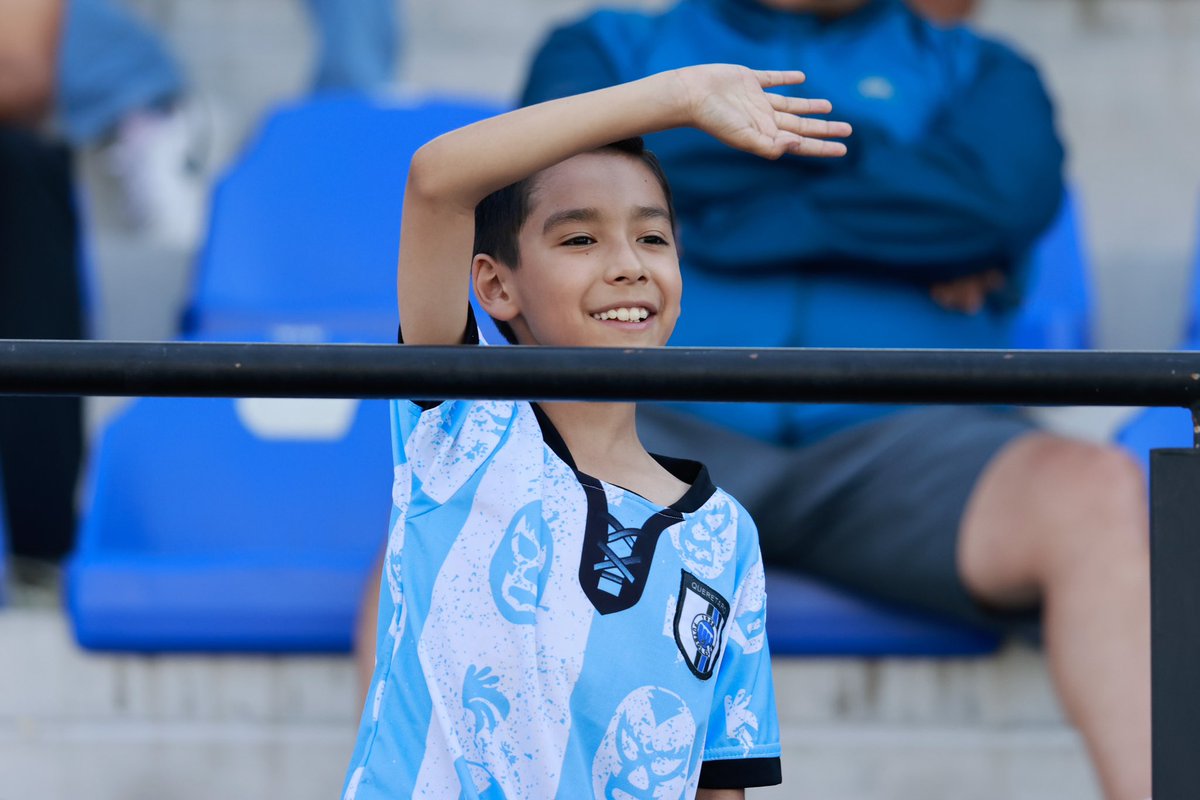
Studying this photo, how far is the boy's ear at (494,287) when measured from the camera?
1056 millimetres

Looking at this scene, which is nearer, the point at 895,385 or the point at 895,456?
the point at 895,385

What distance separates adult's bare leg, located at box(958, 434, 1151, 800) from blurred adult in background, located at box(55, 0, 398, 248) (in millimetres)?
1659

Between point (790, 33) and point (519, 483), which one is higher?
point (790, 33)

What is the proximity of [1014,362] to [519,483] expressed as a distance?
0.31m

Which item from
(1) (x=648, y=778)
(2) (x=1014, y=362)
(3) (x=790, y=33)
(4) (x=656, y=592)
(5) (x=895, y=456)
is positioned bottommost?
(1) (x=648, y=778)

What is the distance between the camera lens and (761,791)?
171cm

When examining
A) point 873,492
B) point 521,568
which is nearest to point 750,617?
point 521,568

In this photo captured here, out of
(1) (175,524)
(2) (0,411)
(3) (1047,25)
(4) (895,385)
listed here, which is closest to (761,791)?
(1) (175,524)

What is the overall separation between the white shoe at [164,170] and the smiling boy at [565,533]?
188 centimetres

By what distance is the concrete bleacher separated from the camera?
167 cm

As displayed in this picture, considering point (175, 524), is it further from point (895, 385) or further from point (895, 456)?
point (895, 385)

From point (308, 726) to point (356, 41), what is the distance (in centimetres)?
154

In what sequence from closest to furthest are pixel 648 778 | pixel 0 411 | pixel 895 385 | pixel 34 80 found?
pixel 895 385
pixel 648 778
pixel 0 411
pixel 34 80

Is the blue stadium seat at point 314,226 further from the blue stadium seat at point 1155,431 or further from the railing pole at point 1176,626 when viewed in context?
the railing pole at point 1176,626
